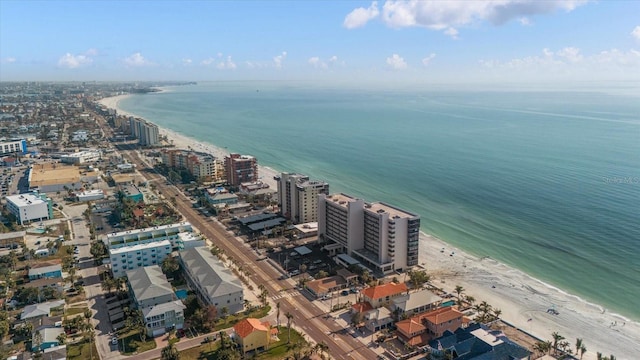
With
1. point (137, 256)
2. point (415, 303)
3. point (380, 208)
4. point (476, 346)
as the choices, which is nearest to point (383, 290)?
point (415, 303)

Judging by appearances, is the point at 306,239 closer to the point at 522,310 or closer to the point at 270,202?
the point at 270,202

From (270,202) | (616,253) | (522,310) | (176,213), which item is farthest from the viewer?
(270,202)

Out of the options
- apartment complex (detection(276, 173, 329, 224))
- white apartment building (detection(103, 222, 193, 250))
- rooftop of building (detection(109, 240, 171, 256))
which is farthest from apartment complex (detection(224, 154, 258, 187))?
rooftop of building (detection(109, 240, 171, 256))

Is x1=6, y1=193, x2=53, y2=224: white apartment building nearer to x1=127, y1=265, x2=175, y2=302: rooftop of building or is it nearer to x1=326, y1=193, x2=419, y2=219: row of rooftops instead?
x1=127, y1=265, x2=175, y2=302: rooftop of building

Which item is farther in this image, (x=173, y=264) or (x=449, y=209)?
(x=449, y=209)

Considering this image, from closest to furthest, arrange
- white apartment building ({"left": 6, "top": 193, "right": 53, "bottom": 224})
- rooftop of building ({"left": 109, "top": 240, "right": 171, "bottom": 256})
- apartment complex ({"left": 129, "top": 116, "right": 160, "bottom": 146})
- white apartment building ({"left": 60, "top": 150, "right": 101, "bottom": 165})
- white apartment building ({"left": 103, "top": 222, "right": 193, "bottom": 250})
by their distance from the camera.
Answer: rooftop of building ({"left": 109, "top": 240, "right": 171, "bottom": 256}), white apartment building ({"left": 103, "top": 222, "right": 193, "bottom": 250}), white apartment building ({"left": 6, "top": 193, "right": 53, "bottom": 224}), white apartment building ({"left": 60, "top": 150, "right": 101, "bottom": 165}), apartment complex ({"left": 129, "top": 116, "right": 160, "bottom": 146})

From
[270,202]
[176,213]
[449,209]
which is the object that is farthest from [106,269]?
[449,209]
